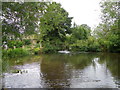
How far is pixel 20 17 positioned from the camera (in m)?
2.24

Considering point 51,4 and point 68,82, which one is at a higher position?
point 51,4

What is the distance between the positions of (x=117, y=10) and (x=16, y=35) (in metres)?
4.58

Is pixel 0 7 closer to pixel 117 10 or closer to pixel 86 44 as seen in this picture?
pixel 117 10

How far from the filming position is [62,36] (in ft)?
76.6

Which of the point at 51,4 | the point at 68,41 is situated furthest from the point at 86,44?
the point at 51,4

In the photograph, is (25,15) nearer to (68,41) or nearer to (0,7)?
(0,7)

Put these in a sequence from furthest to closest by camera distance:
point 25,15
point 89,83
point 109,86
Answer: point 89,83, point 109,86, point 25,15

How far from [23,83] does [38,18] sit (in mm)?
3922

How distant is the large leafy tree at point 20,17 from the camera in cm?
215

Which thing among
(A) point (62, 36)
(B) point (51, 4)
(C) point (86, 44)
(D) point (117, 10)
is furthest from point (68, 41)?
Result: (B) point (51, 4)

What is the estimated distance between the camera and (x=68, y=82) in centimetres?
573

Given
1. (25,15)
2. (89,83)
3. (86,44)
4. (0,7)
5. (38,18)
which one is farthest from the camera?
(86,44)

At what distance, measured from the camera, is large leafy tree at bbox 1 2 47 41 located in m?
2.15

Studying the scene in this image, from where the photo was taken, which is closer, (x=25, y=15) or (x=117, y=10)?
(x=25, y=15)
